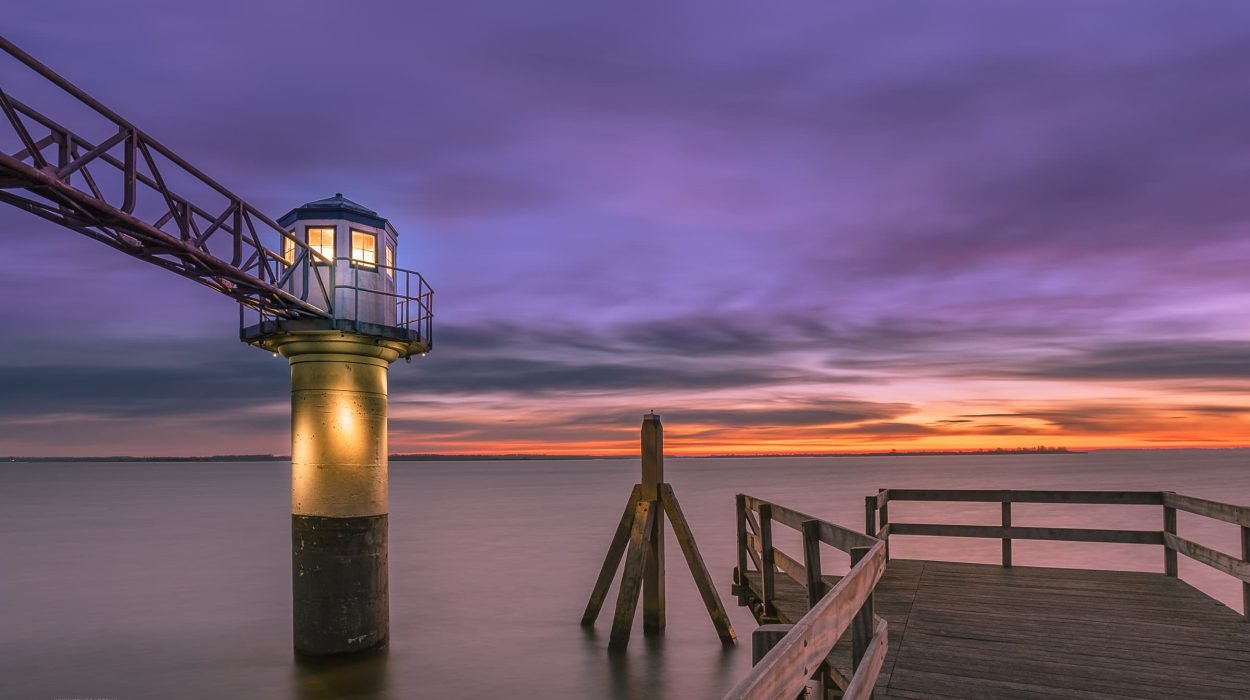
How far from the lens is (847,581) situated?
424 cm

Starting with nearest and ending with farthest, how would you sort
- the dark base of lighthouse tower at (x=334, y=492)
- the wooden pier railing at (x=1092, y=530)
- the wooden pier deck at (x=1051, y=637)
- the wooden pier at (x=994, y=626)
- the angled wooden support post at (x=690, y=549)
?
the wooden pier at (x=994, y=626) → the wooden pier deck at (x=1051, y=637) → the wooden pier railing at (x=1092, y=530) → the dark base of lighthouse tower at (x=334, y=492) → the angled wooden support post at (x=690, y=549)

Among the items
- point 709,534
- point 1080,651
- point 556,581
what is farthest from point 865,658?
point 709,534

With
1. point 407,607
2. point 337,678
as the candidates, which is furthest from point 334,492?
point 407,607

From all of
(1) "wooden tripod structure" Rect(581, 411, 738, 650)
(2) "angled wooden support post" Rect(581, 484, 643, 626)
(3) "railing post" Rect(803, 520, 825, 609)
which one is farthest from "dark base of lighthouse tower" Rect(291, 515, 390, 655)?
(3) "railing post" Rect(803, 520, 825, 609)

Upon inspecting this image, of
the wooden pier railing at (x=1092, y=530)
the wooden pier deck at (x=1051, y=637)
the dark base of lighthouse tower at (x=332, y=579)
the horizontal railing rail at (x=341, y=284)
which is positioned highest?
the horizontal railing rail at (x=341, y=284)

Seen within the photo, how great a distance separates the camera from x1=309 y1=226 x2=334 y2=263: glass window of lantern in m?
16.1

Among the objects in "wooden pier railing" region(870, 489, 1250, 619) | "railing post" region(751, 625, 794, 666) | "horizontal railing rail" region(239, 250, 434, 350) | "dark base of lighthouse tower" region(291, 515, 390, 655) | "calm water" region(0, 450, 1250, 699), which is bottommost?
"calm water" region(0, 450, 1250, 699)

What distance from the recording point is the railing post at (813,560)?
19.0ft

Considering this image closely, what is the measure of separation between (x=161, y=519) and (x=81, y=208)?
60.0 meters

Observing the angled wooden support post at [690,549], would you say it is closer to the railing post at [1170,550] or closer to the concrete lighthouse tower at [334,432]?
the concrete lighthouse tower at [334,432]

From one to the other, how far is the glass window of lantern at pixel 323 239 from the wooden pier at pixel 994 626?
10214mm

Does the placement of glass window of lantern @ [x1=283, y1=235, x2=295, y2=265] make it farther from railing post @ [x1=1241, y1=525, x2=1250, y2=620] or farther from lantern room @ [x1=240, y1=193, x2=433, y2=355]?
railing post @ [x1=1241, y1=525, x2=1250, y2=620]

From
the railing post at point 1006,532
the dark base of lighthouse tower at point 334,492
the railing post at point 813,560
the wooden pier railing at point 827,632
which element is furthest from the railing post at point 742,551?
the dark base of lighthouse tower at point 334,492

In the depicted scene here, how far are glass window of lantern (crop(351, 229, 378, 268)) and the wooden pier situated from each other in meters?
9.99
